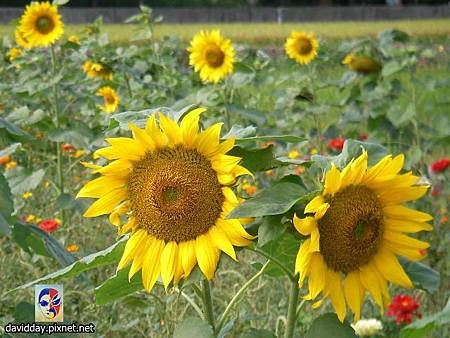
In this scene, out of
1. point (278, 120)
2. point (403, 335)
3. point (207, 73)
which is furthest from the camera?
point (278, 120)

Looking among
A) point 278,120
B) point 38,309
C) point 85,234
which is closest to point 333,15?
point 278,120

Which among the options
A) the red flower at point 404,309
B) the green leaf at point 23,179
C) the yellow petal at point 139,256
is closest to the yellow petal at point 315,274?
the yellow petal at point 139,256

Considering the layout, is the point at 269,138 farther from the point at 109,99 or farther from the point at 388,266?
the point at 109,99

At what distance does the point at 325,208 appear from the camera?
1242 mm

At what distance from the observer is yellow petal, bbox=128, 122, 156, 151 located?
131 cm

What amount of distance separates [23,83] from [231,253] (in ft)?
10.2

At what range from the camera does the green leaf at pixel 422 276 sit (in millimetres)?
1471

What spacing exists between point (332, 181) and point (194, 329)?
27cm

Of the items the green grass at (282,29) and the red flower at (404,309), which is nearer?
the red flower at (404,309)

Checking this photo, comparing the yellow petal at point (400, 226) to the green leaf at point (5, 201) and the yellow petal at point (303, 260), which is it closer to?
the yellow petal at point (303, 260)

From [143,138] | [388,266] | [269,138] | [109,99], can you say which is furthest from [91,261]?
[109,99]

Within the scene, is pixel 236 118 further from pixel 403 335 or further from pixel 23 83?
pixel 403 335

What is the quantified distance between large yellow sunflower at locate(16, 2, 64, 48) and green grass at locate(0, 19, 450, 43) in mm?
11607

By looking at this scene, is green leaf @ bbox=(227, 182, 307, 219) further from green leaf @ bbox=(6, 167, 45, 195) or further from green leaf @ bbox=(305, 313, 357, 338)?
green leaf @ bbox=(6, 167, 45, 195)
